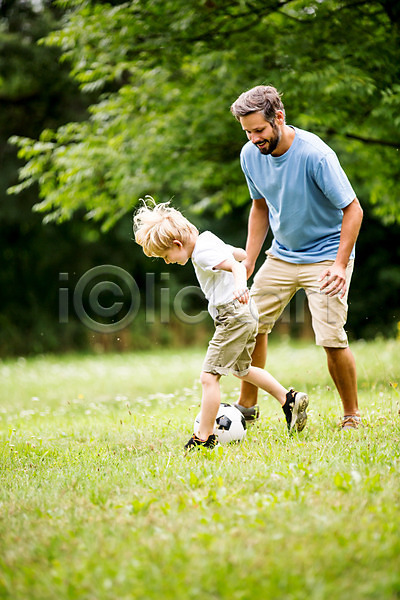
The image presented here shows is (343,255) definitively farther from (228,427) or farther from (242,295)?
(228,427)

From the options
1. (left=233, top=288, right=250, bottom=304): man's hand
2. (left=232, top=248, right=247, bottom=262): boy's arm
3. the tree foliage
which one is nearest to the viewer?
(left=233, top=288, right=250, bottom=304): man's hand

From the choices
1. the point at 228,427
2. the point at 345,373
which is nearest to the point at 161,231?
the point at 228,427

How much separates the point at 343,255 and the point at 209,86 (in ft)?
15.2

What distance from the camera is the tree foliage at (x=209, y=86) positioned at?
6832 millimetres

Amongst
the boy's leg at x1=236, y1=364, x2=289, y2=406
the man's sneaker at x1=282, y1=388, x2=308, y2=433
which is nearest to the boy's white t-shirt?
the boy's leg at x1=236, y1=364, x2=289, y2=406

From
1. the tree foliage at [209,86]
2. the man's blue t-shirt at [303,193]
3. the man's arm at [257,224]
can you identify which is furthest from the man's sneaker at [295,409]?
the tree foliage at [209,86]

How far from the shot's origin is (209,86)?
314 inches

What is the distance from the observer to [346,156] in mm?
10008

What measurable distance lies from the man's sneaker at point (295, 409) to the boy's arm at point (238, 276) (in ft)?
2.58

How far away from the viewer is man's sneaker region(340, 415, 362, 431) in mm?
4328

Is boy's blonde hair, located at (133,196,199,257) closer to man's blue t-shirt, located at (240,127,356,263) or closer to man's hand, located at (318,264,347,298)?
man's blue t-shirt, located at (240,127,356,263)

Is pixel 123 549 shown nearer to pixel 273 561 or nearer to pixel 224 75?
pixel 273 561

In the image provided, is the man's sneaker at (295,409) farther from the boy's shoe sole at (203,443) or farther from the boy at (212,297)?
the boy's shoe sole at (203,443)

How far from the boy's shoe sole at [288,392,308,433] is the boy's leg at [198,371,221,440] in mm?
523
